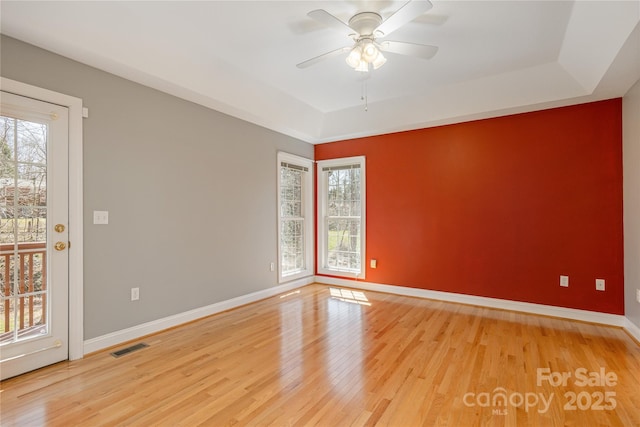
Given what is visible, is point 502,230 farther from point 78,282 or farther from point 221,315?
point 78,282

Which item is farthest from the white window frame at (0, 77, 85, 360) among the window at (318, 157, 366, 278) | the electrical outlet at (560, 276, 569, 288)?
the electrical outlet at (560, 276, 569, 288)

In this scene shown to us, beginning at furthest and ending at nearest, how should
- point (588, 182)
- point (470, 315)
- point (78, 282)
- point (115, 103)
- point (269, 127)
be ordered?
point (269, 127), point (470, 315), point (588, 182), point (115, 103), point (78, 282)

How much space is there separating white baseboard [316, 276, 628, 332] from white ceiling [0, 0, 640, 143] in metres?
2.34

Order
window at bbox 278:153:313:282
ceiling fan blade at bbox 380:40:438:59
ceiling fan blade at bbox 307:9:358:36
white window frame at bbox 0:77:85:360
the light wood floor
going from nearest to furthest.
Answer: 1. the light wood floor
2. ceiling fan blade at bbox 307:9:358:36
3. ceiling fan blade at bbox 380:40:438:59
4. white window frame at bbox 0:77:85:360
5. window at bbox 278:153:313:282

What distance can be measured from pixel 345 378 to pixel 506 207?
2.99 meters

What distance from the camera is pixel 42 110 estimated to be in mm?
2393

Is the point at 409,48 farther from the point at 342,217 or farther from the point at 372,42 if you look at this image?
the point at 342,217

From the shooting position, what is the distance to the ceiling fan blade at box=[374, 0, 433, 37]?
1.89 meters

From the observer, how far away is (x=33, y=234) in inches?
93.7

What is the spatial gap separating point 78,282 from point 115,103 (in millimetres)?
1595

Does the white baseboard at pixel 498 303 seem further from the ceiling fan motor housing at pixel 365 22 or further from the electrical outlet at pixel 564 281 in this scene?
the ceiling fan motor housing at pixel 365 22

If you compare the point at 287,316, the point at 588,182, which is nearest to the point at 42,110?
the point at 287,316

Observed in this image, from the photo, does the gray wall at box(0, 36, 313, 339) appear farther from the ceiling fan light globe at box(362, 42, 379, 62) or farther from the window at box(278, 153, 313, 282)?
the ceiling fan light globe at box(362, 42, 379, 62)

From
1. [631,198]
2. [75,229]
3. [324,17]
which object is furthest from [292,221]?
[631,198]
